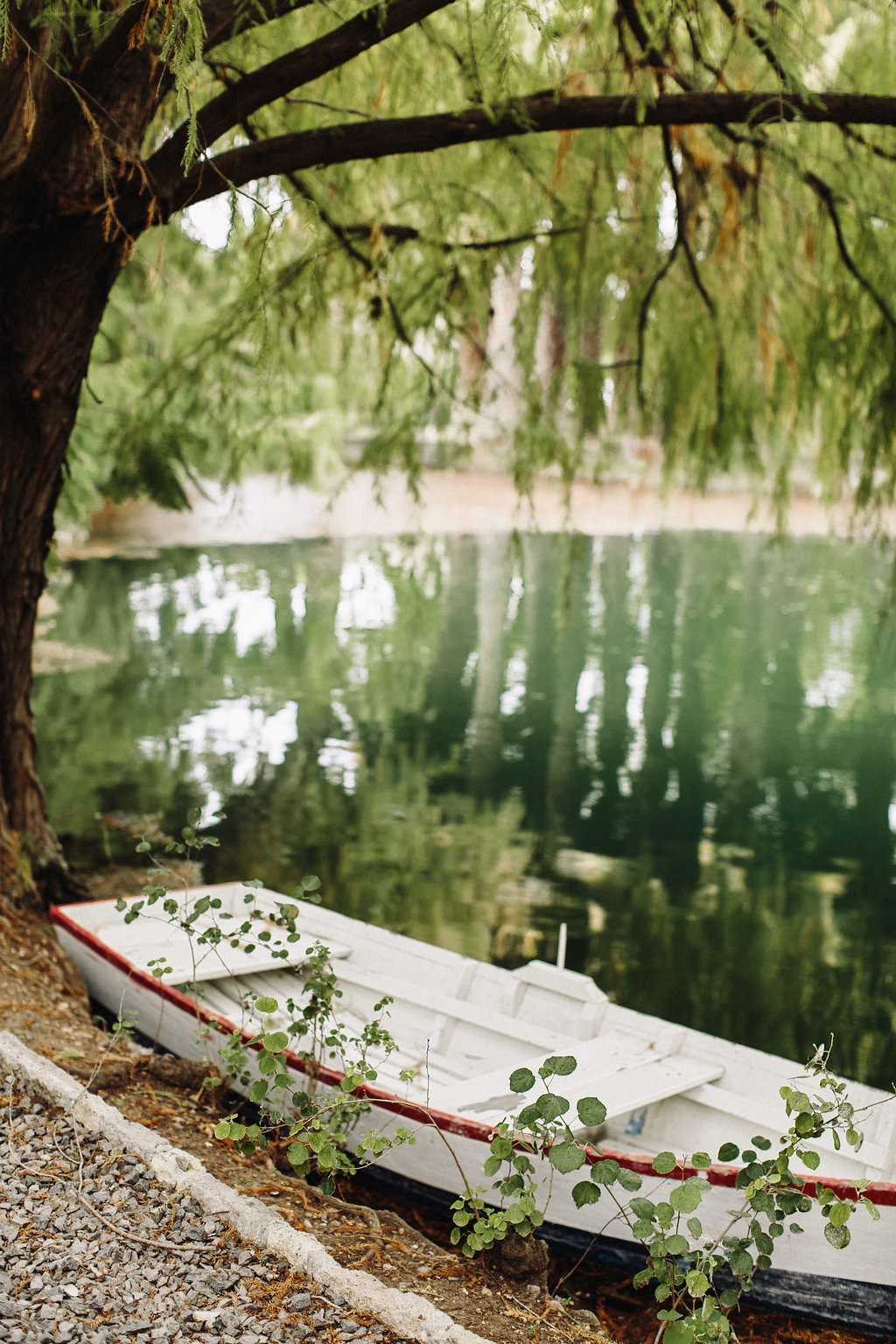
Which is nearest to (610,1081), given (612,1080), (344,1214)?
(612,1080)

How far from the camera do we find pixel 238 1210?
7.69 feet

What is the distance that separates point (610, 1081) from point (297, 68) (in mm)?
3214

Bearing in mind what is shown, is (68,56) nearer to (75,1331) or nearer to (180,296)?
(75,1331)

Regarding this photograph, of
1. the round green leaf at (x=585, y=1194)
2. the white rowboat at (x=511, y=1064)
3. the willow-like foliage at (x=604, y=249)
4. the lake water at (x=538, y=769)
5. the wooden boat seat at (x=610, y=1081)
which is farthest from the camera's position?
the lake water at (x=538, y=769)

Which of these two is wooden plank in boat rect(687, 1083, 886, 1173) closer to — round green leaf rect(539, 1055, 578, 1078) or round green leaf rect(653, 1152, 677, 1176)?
round green leaf rect(653, 1152, 677, 1176)

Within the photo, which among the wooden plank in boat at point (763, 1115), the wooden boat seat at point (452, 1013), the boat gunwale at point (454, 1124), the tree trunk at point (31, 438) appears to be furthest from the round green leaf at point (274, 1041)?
the tree trunk at point (31, 438)

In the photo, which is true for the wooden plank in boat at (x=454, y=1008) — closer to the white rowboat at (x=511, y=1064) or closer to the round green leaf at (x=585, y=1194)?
the white rowboat at (x=511, y=1064)

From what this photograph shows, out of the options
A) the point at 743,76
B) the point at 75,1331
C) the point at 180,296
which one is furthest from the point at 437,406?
the point at 180,296

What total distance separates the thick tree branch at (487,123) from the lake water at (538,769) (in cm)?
238

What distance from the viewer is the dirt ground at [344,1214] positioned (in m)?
2.37

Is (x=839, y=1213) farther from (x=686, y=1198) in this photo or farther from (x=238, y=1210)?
(x=238, y=1210)

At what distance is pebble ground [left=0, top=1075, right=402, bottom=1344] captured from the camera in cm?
203

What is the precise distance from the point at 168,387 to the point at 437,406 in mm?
1495

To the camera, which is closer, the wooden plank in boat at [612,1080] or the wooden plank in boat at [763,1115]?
the wooden plank in boat at [763,1115]
